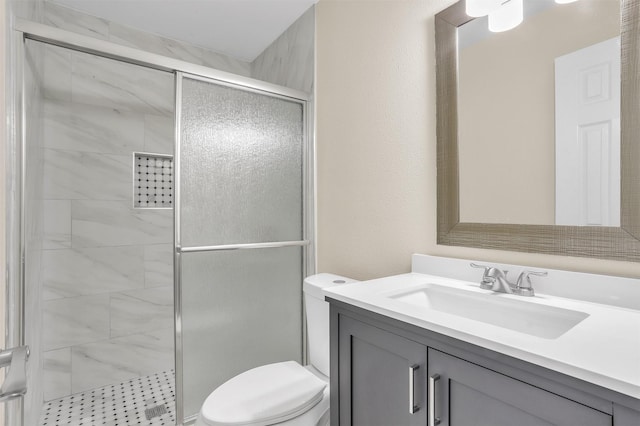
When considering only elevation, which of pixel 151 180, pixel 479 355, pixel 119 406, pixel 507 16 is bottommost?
pixel 119 406

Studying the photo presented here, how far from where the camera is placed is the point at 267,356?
6.41 ft

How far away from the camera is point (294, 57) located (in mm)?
2262

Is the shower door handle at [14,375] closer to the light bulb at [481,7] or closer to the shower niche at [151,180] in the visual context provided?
the light bulb at [481,7]

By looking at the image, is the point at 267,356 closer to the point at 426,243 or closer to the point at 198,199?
the point at 198,199

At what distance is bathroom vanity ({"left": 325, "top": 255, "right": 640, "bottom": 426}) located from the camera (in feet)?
1.92

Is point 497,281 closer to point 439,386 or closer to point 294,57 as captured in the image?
point 439,386

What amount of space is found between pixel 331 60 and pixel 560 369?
1.82 meters

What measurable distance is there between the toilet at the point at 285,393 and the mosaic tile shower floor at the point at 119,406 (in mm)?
865

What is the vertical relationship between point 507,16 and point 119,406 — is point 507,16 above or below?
above

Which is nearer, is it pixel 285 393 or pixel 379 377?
pixel 379 377

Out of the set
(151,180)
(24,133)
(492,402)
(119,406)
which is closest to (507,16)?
(492,402)

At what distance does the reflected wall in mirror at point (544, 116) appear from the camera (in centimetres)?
96

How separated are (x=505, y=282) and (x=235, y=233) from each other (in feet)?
4.26

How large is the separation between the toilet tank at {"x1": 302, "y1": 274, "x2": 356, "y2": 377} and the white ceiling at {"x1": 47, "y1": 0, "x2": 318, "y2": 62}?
65.7 inches
